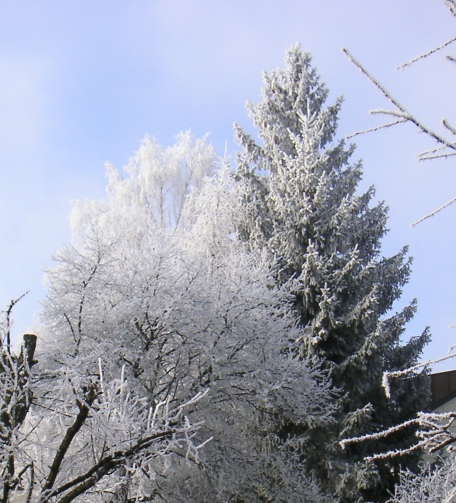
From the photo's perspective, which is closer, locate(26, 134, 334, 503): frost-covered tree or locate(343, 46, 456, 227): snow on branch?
locate(343, 46, 456, 227): snow on branch

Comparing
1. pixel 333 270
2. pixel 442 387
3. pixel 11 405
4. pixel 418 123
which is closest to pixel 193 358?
pixel 333 270

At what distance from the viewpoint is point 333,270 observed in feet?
49.8

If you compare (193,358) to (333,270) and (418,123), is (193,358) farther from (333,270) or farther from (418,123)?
(418,123)

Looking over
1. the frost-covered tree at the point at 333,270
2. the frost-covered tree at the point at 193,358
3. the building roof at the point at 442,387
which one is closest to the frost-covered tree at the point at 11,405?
the frost-covered tree at the point at 193,358

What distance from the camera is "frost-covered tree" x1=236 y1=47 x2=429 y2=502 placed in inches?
554

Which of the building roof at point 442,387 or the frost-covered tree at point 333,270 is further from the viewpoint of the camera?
the building roof at point 442,387

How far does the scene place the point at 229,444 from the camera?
44.2 feet

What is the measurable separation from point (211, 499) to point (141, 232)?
9279 millimetres

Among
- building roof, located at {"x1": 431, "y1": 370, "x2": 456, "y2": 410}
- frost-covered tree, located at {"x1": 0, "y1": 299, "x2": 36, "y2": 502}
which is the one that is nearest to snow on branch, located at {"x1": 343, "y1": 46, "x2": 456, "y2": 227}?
frost-covered tree, located at {"x1": 0, "y1": 299, "x2": 36, "y2": 502}

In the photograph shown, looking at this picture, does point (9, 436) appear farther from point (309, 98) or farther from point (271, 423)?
point (309, 98)

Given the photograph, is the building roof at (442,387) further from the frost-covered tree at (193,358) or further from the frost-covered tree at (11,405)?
the frost-covered tree at (11,405)

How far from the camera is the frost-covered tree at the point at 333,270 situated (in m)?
14.1

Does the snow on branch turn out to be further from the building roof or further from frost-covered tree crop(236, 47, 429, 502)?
the building roof

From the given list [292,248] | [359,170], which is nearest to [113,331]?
[292,248]
